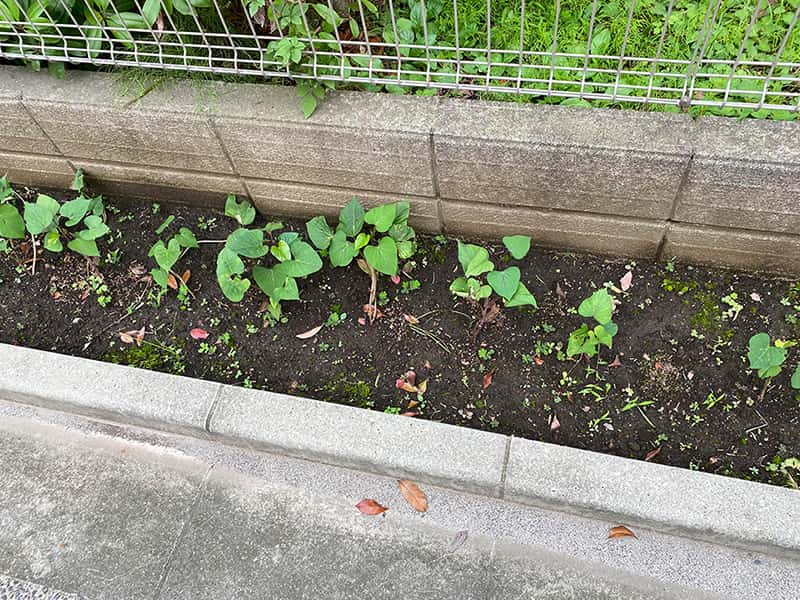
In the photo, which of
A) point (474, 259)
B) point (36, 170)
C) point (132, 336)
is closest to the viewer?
point (474, 259)

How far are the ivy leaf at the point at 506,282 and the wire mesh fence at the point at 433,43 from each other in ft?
2.08

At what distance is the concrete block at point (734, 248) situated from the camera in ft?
7.53

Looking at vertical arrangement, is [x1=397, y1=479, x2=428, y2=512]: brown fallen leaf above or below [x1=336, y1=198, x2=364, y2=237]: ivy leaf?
below

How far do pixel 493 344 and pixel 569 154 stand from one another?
0.78m

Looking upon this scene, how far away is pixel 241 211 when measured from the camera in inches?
107

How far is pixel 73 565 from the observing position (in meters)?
2.28

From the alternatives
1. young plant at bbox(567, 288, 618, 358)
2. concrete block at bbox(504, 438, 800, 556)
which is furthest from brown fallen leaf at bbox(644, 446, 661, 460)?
young plant at bbox(567, 288, 618, 358)

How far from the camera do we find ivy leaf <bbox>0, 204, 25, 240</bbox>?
8.91ft

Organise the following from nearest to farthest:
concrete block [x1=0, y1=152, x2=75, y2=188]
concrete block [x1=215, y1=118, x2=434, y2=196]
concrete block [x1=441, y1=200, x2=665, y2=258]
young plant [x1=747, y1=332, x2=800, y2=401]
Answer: young plant [x1=747, y1=332, x2=800, y2=401]
concrete block [x1=215, y1=118, x2=434, y2=196]
concrete block [x1=441, y1=200, x2=665, y2=258]
concrete block [x1=0, y1=152, x2=75, y2=188]

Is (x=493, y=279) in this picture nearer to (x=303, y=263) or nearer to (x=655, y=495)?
(x=303, y=263)

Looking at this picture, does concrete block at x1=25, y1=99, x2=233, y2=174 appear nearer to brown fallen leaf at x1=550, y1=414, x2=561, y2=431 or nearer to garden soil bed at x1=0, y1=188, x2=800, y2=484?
garden soil bed at x1=0, y1=188, x2=800, y2=484

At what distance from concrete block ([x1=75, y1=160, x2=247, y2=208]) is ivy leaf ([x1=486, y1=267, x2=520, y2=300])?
3.86 ft

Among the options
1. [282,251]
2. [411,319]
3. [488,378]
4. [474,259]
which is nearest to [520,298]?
[474,259]

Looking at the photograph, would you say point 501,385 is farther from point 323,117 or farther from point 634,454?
point 323,117
